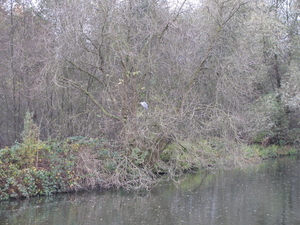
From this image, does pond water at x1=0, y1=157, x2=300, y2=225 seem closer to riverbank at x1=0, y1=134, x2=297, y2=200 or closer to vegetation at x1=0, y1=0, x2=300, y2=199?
riverbank at x1=0, y1=134, x2=297, y2=200

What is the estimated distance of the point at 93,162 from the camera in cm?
1302

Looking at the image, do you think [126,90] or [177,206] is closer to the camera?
[177,206]

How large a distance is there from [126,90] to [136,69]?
2.89 ft

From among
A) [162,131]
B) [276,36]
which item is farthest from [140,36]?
[276,36]

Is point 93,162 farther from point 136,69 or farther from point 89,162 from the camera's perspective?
point 136,69

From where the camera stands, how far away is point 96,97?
604 inches

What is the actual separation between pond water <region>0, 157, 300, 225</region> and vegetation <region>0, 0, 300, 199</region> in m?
0.65

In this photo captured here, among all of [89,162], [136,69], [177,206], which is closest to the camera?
[177,206]

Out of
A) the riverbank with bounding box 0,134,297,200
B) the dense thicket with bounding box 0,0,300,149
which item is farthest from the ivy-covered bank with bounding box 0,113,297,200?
the dense thicket with bounding box 0,0,300,149

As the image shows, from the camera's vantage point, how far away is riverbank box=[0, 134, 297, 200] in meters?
11.8

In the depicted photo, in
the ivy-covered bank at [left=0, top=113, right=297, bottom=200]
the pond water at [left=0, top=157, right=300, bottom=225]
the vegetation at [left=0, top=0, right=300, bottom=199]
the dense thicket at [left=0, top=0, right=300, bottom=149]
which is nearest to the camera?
the pond water at [left=0, top=157, right=300, bottom=225]

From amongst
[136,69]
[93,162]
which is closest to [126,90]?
[136,69]

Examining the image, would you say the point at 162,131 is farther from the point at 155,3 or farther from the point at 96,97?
the point at 155,3

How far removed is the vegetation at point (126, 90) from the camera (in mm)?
12625
